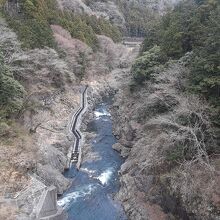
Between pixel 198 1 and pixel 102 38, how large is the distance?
23653mm

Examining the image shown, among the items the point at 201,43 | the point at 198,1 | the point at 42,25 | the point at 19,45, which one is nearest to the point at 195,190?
the point at 201,43

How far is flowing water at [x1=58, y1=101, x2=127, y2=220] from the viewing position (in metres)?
23.0

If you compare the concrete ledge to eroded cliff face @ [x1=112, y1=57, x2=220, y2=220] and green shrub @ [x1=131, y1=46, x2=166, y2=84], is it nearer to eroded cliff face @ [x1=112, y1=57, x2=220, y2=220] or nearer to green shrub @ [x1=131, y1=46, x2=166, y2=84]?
eroded cliff face @ [x1=112, y1=57, x2=220, y2=220]

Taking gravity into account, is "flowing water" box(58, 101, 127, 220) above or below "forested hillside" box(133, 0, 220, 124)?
below

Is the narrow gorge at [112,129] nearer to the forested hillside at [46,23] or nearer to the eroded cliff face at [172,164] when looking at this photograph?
the eroded cliff face at [172,164]

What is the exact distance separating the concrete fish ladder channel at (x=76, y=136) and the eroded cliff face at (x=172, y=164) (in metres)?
4.56

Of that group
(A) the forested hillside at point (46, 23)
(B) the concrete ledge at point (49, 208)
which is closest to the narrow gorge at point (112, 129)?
(B) the concrete ledge at point (49, 208)

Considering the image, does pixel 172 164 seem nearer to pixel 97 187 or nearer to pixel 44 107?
pixel 97 187

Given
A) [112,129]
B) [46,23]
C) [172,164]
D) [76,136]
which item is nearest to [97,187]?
[172,164]

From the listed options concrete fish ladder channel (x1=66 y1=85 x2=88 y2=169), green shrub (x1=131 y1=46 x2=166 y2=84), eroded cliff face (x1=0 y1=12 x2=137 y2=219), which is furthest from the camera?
green shrub (x1=131 y1=46 x2=166 y2=84)

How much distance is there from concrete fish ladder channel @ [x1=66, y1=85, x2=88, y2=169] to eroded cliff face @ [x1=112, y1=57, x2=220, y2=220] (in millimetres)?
4565

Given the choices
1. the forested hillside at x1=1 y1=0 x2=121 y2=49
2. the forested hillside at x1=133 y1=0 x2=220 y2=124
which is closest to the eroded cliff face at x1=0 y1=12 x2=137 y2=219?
the forested hillside at x1=1 y1=0 x2=121 y2=49

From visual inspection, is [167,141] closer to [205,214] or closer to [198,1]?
[205,214]

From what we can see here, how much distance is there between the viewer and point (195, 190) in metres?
18.8
